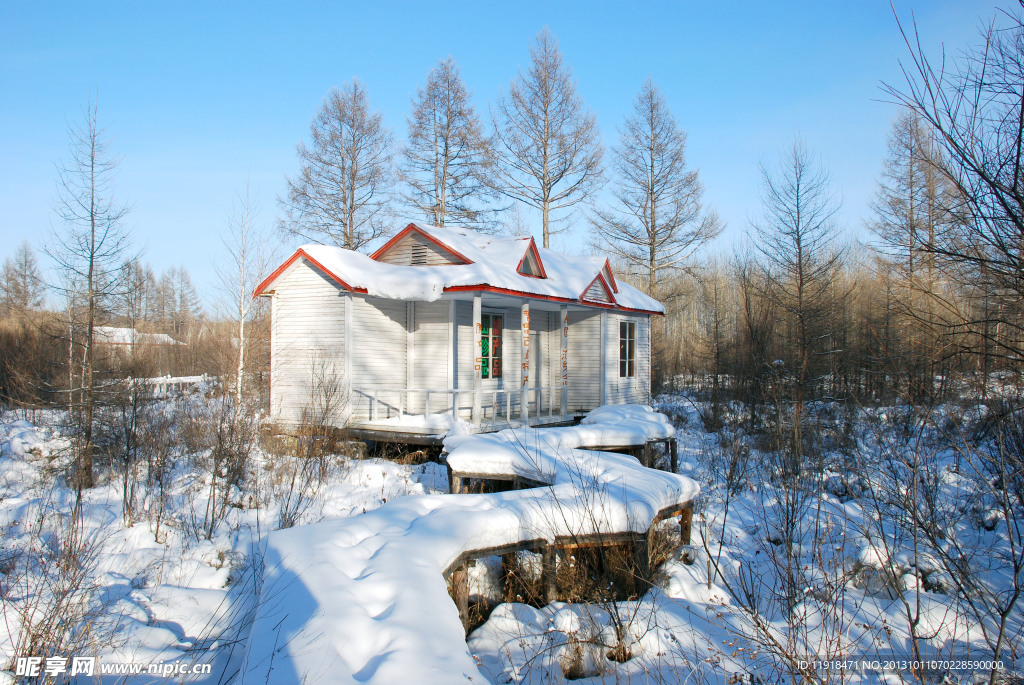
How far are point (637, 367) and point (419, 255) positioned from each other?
7.82m

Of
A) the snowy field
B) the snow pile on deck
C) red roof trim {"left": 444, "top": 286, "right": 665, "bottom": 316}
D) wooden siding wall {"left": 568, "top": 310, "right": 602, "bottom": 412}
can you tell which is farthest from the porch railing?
the snow pile on deck

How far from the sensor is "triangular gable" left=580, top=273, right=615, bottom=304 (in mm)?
15172

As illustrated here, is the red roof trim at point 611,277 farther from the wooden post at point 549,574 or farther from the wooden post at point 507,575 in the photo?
the wooden post at point 549,574

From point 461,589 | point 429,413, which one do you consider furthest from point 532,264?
point 461,589

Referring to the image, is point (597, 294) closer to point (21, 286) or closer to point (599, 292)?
point (599, 292)

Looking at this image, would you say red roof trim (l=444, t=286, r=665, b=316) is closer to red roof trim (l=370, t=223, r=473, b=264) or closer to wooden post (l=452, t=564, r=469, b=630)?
red roof trim (l=370, t=223, r=473, b=264)

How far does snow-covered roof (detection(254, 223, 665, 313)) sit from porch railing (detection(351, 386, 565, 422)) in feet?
6.53

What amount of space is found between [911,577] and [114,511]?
1023 centimetres

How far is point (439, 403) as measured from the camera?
13383mm

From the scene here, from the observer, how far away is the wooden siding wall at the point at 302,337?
12203 millimetres

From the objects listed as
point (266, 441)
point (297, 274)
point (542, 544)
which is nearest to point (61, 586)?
point (542, 544)

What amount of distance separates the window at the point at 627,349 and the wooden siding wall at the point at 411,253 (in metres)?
6.23

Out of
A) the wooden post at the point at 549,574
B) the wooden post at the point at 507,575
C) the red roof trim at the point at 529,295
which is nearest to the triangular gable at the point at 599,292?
the red roof trim at the point at 529,295

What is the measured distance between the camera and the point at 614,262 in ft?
122
